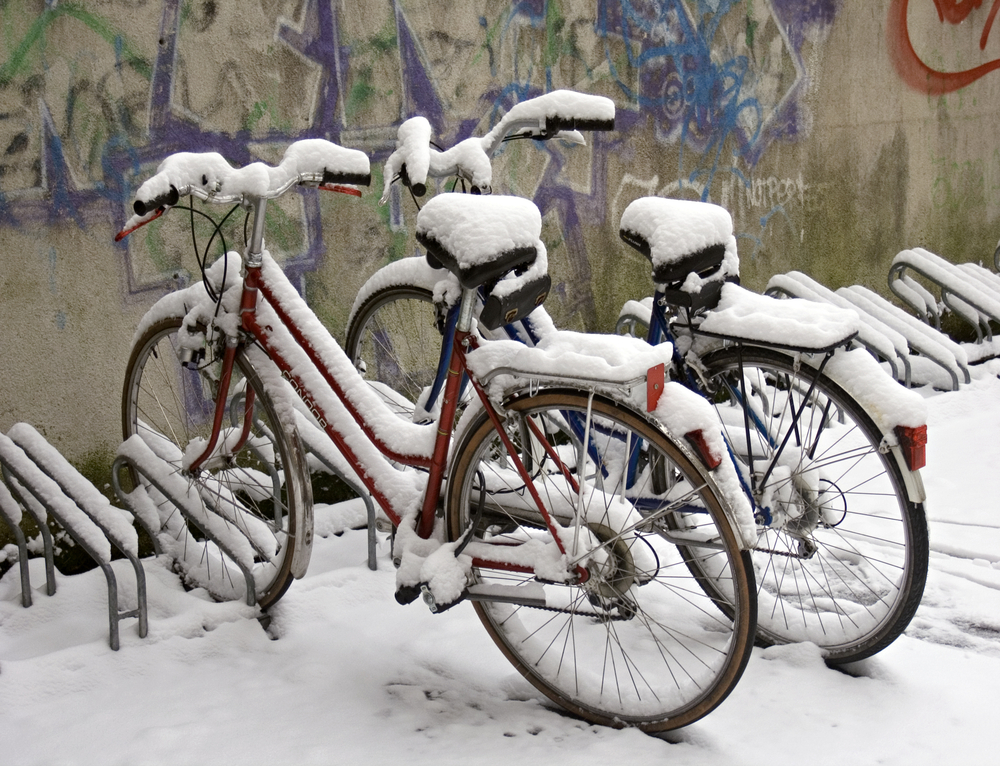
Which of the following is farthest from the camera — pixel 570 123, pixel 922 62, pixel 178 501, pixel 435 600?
pixel 922 62

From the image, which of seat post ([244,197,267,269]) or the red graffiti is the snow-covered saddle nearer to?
seat post ([244,197,267,269])

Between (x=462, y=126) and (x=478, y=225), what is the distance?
7.40ft

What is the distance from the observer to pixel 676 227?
99.7 inches

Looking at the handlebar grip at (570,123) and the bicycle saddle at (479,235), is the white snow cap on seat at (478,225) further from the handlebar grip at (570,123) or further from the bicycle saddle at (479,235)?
the handlebar grip at (570,123)

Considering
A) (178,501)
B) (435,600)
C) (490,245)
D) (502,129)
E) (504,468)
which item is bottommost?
(435,600)

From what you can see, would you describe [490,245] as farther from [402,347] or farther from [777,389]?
[402,347]

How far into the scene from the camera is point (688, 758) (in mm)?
2264

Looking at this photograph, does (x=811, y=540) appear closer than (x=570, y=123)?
Yes

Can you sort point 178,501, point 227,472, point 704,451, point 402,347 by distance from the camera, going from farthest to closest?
point 402,347, point 227,472, point 178,501, point 704,451

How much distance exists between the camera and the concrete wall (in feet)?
11.0

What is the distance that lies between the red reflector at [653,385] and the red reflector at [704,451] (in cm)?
10

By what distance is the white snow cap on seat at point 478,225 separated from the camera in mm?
2254

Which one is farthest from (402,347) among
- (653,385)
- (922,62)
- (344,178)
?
(922,62)

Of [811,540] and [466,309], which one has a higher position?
[466,309]
